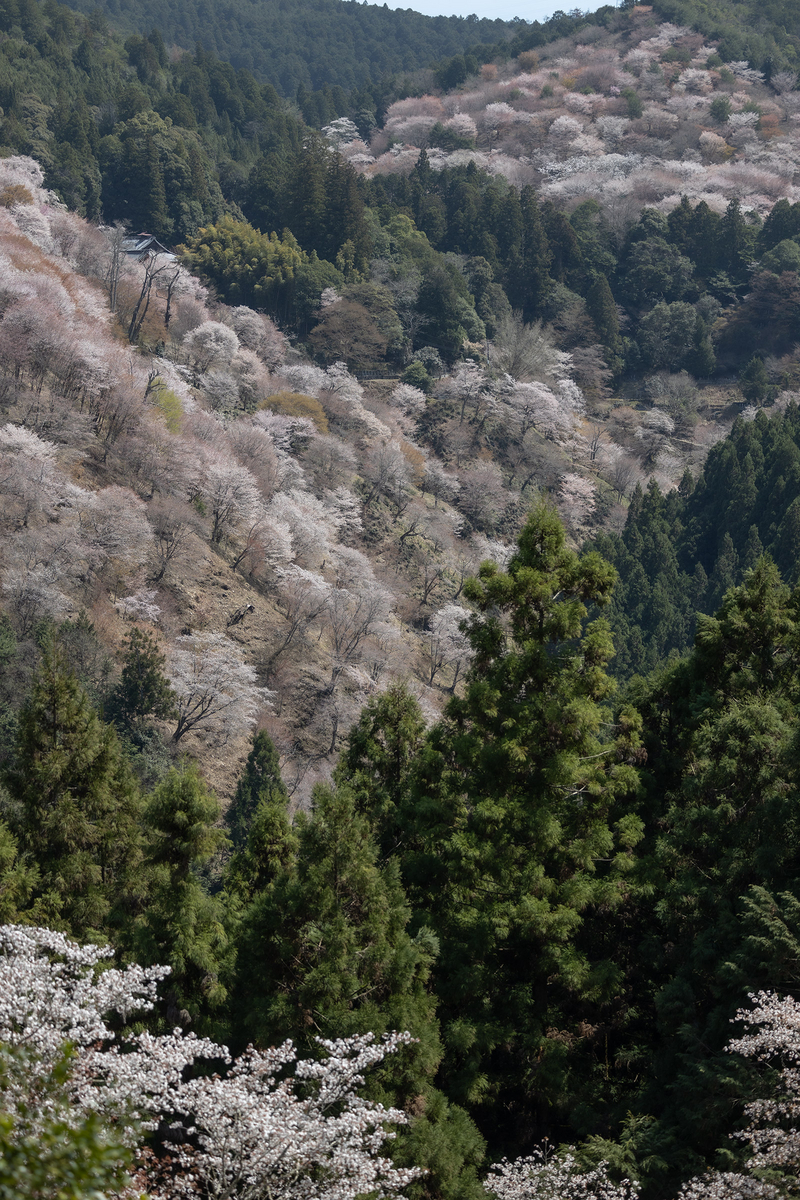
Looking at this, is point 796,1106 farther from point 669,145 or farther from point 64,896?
point 669,145

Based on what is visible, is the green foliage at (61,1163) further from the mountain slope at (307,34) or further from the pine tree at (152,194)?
the mountain slope at (307,34)

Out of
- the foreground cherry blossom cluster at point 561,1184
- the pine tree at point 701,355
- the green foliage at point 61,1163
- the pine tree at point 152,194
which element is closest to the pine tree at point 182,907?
the foreground cherry blossom cluster at point 561,1184

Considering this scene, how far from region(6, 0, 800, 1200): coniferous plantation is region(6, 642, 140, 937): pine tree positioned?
7cm

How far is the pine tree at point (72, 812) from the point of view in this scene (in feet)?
41.4

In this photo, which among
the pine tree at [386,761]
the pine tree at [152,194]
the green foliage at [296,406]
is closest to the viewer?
the pine tree at [386,761]

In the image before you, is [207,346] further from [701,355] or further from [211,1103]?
[211,1103]

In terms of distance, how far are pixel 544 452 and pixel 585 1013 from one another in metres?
38.1

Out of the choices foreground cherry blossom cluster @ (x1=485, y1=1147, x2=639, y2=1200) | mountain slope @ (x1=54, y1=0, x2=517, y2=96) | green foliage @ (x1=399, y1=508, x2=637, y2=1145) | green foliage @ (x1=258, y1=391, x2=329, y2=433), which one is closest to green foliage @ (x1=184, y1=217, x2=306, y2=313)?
green foliage @ (x1=258, y1=391, x2=329, y2=433)

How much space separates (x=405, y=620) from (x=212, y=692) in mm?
11265

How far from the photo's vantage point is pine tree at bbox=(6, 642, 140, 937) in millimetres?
12625

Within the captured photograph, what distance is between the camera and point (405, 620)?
37.4 metres

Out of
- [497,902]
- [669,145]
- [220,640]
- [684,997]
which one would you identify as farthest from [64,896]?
[669,145]

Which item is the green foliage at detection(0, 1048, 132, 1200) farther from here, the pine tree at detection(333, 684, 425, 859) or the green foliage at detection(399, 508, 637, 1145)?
the pine tree at detection(333, 684, 425, 859)

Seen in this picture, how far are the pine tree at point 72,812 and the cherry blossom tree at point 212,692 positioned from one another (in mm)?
13545
